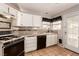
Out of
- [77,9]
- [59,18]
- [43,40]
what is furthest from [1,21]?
[59,18]

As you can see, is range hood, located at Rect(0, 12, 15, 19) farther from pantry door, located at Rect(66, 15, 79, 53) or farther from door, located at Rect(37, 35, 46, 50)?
pantry door, located at Rect(66, 15, 79, 53)

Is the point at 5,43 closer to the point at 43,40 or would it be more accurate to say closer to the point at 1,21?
the point at 1,21

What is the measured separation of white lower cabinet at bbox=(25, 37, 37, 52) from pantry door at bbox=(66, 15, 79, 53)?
5.19ft

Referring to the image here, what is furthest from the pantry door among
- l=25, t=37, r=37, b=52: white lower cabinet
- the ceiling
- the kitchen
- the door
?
l=25, t=37, r=37, b=52: white lower cabinet

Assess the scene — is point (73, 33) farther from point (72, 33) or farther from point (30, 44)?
point (30, 44)

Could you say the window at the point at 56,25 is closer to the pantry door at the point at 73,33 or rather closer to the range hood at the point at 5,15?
the pantry door at the point at 73,33

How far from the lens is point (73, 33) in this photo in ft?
11.1

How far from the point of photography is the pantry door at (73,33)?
124 inches

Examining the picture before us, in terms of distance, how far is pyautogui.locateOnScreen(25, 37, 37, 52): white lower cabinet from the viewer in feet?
9.62

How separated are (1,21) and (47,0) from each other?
1704 millimetres

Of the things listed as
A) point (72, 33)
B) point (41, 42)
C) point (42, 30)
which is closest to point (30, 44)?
point (41, 42)

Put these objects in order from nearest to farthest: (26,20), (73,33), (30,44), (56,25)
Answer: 1. (30,44)
2. (26,20)
3. (73,33)
4. (56,25)

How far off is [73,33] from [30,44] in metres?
1.94

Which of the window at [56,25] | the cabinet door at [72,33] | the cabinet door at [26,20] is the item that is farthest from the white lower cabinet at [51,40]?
the cabinet door at [26,20]
